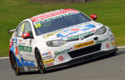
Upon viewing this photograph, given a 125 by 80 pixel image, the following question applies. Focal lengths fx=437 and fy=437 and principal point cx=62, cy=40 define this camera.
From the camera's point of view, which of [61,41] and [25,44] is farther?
[25,44]

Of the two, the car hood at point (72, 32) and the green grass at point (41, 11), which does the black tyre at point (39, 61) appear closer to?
the car hood at point (72, 32)

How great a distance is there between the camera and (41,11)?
117 feet

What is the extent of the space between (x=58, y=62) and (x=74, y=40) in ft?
1.95

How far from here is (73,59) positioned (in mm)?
9523

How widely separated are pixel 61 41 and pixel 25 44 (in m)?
1.35

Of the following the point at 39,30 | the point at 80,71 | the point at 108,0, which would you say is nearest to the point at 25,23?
the point at 39,30

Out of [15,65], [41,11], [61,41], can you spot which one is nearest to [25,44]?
[15,65]

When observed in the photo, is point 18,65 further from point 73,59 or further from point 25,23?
point 73,59

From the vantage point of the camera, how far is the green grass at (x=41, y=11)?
2259cm

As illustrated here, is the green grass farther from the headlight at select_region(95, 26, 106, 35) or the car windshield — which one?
the headlight at select_region(95, 26, 106, 35)

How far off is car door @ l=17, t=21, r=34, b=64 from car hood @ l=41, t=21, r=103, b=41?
0.54m

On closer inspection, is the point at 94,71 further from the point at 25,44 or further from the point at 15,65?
the point at 15,65

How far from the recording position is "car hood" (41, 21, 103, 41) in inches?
376

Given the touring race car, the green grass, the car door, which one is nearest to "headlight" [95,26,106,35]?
the touring race car
